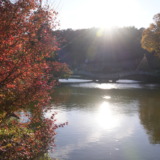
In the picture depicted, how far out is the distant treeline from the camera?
93375 millimetres

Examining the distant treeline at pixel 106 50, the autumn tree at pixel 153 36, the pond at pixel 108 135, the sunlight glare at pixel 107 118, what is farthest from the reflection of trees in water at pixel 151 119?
the distant treeline at pixel 106 50

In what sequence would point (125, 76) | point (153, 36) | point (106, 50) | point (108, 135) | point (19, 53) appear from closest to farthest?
point (19, 53) → point (108, 135) → point (153, 36) → point (125, 76) → point (106, 50)

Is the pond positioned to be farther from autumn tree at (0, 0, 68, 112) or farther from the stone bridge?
the stone bridge

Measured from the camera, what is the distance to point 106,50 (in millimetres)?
98688

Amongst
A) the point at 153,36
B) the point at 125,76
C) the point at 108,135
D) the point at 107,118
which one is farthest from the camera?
the point at 125,76

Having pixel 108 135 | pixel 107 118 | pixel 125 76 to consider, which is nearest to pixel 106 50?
pixel 125 76

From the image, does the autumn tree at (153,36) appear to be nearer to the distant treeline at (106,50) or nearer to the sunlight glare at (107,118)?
the distant treeline at (106,50)

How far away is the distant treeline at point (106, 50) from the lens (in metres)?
93.4

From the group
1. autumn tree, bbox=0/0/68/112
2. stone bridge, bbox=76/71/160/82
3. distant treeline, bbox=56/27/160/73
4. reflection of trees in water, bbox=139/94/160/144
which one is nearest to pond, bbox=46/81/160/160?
reflection of trees in water, bbox=139/94/160/144

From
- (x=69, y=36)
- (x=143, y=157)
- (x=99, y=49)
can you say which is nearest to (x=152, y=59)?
(x=99, y=49)

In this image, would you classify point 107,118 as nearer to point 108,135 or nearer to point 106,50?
point 108,135

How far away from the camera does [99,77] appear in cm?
7200

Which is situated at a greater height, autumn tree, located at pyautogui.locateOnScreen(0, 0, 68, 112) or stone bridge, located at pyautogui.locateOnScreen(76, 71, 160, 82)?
autumn tree, located at pyautogui.locateOnScreen(0, 0, 68, 112)

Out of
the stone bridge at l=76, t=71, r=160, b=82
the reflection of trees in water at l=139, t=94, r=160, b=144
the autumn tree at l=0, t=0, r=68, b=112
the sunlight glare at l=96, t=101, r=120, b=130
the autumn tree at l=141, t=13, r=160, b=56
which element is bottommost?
the sunlight glare at l=96, t=101, r=120, b=130
